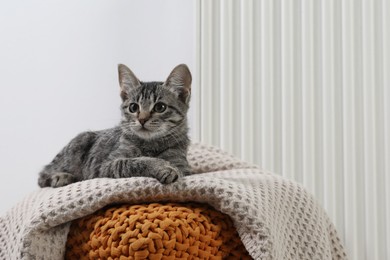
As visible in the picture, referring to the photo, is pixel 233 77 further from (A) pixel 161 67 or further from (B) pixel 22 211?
(B) pixel 22 211

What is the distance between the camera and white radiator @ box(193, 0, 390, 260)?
2.04 meters

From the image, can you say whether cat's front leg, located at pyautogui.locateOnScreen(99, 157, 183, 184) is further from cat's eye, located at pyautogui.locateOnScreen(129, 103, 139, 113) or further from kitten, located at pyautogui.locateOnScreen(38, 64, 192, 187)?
cat's eye, located at pyautogui.locateOnScreen(129, 103, 139, 113)

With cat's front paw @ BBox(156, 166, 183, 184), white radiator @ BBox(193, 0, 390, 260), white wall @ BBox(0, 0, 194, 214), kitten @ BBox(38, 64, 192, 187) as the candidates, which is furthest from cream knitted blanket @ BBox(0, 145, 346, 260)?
white wall @ BBox(0, 0, 194, 214)

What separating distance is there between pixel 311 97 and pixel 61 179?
1.00 m

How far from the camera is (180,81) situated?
1.36m

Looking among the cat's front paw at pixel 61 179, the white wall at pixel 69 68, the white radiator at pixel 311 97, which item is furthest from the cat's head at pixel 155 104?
the white wall at pixel 69 68

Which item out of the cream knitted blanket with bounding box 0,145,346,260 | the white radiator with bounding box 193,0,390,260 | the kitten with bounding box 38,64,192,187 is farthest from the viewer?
the white radiator with bounding box 193,0,390,260

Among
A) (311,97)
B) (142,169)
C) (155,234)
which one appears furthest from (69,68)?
(155,234)

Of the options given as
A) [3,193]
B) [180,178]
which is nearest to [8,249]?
[180,178]

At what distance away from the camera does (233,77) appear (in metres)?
2.12

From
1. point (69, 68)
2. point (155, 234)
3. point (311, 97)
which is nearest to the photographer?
point (155, 234)

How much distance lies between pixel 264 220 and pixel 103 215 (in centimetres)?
27

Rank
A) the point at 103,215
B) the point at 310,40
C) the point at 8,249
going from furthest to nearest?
the point at 310,40 < the point at 8,249 < the point at 103,215

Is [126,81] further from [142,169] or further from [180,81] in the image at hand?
[142,169]
